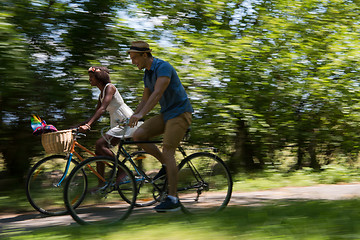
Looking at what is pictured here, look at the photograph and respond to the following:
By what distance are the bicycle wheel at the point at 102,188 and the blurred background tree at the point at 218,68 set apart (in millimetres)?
2058

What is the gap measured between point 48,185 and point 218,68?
3.71m

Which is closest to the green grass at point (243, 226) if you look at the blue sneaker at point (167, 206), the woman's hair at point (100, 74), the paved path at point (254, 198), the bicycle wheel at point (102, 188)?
the blue sneaker at point (167, 206)

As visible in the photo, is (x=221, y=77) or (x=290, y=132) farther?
(x=290, y=132)

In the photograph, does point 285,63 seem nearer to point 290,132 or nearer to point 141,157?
point 290,132

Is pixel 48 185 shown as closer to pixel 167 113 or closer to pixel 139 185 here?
pixel 139 185

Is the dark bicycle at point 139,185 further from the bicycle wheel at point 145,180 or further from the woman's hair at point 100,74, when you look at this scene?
the woman's hair at point 100,74

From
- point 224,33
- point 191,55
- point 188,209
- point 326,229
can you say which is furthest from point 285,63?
point 326,229

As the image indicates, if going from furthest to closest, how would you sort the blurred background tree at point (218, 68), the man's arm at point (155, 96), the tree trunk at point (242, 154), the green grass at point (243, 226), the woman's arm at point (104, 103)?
the tree trunk at point (242, 154), the blurred background tree at point (218, 68), the woman's arm at point (104, 103), the man's arm at point (155, 96), the green grass at point (243, 226)

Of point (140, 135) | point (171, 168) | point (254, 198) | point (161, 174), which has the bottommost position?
point (254, 198)

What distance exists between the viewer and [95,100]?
709 cm

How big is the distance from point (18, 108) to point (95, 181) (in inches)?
98.3

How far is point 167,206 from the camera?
482 cm

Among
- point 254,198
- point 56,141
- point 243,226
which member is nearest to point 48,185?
point 56,141

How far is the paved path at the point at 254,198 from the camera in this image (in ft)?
16.3
